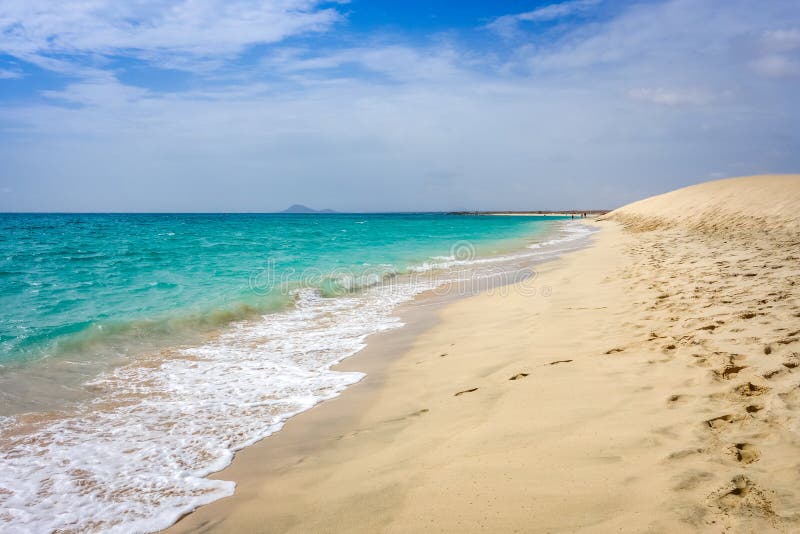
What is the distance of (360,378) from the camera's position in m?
5.03

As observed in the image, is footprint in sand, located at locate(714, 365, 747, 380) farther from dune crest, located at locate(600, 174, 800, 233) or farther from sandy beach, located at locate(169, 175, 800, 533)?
dune crest, located at locate(600, 174, 800, 233)

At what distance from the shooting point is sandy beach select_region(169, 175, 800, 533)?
2176 mm

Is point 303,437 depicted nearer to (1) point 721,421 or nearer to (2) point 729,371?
(1) point 721,421

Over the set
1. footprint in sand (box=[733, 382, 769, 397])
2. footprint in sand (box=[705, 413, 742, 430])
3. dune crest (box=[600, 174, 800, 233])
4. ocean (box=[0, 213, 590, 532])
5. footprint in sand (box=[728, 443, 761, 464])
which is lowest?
ocean (box=[0, 213, 590, 532])

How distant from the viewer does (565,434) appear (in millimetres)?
2932

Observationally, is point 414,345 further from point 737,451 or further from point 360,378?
point 737,451

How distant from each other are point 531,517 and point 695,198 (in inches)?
1267

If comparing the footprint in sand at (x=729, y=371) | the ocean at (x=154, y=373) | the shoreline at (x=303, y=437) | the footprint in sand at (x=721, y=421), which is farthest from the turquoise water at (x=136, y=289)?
the footprint in sand at (x=729, y=371)

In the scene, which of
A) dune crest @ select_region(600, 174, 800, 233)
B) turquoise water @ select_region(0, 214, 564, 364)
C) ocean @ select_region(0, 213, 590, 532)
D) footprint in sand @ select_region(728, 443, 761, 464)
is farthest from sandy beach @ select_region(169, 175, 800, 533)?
dune crest @ select_region(600, 174, 800, 233)

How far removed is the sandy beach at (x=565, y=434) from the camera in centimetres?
218

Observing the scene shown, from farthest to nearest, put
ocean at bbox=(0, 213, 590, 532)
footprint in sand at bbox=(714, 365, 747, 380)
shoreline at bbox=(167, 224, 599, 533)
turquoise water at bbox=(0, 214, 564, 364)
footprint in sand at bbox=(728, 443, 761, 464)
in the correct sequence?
1. turquoise water at bbox=(0, 214, 564, 364)
2. footprint in sand at bbox=(714, 365, 747, 380)
3. ocean at bbox=(0, 213, 590, 532)
4. shoreline at bbox=(167, 224, 599, 533)
5. footprint in sand at bbox=(728, 443, 761, 464)

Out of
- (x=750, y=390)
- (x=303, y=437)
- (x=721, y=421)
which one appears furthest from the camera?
(x=303, y=437)

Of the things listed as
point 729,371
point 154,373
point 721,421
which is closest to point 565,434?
point 721,421

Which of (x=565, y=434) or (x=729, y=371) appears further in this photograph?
(x=729, y=371)
